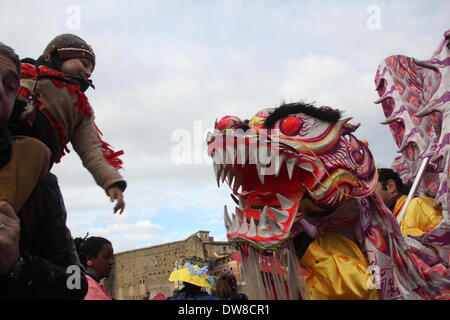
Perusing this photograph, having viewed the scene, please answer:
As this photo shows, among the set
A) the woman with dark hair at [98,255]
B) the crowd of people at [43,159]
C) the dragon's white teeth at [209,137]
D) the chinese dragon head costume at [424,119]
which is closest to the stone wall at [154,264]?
the chinese dragon head costume at [424,119]

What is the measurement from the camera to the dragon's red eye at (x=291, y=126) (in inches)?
110

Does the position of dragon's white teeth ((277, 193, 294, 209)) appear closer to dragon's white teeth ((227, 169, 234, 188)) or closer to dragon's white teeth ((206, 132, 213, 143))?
dragon's white teeth ((227, 169, 234, 188))

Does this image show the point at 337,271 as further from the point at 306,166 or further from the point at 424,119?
the point at 424,119

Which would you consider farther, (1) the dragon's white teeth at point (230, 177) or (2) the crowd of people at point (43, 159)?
(1) the dragon's white teeth at point (230, 177)

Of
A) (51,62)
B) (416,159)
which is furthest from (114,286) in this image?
(51,62)

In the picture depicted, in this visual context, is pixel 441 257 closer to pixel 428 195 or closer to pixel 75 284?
pixel 428 195

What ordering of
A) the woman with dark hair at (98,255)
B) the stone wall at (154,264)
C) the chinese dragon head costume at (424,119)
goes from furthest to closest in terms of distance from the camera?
the stone wall at (154,264), the chinese dragon head costume at (424,119), the woman with dark hair at (98,255)

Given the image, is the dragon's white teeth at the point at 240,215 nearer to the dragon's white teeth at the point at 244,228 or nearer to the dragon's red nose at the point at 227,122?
the dragon's white teeth at the point at 244,228

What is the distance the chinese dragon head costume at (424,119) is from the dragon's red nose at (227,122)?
156 cm

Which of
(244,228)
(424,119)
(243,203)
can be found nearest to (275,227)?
(244,228)

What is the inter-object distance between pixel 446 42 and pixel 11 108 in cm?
350

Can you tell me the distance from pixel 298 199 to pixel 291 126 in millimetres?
464

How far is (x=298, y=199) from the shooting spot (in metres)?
2.67

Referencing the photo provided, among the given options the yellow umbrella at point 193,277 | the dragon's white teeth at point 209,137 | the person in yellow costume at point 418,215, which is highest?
the dragon's white teeth at point 209,137
